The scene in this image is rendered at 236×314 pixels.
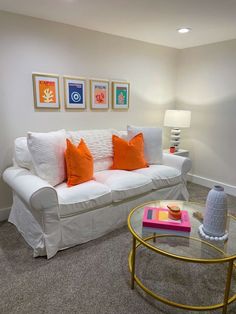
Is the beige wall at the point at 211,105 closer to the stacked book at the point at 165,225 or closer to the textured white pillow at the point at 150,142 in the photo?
the textured white pillow at the point at 150,142

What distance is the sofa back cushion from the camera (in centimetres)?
276

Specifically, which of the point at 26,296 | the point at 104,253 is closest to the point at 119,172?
the point at 104,253

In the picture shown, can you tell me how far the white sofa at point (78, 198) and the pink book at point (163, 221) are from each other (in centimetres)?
58

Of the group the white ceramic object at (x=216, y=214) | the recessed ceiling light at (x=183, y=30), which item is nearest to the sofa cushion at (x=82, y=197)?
the white ceramic object at (x=216, y=214)

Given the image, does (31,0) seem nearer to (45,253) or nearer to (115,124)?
(115,124)

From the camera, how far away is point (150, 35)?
10.1ft

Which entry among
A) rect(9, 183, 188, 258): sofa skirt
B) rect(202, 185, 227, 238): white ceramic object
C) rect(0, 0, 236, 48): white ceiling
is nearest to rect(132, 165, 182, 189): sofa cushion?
rect(9, 183, 188, 258): sofa skirt

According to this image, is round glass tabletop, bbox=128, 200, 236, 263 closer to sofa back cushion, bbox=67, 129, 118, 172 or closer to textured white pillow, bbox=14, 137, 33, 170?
sofa back cushion, bbox=67, 129, 118, 172

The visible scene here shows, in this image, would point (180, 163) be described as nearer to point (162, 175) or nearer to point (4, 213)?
point (162, 175)

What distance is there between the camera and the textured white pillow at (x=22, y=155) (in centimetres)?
234

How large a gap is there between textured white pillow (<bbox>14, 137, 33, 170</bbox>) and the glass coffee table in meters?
1.20

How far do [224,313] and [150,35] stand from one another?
10.1 ft

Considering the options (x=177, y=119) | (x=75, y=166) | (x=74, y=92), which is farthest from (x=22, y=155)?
(x=177, y=119)

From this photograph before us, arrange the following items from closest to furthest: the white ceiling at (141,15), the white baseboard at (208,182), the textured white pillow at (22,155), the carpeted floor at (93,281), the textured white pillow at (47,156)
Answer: the carpeted floor at (93,281)
the white ceiling at (141,15)
the textured white pillow at (47,156)
the textured white pillow at (22,155)
the white baseboard at (208,182)
